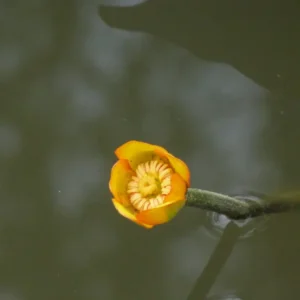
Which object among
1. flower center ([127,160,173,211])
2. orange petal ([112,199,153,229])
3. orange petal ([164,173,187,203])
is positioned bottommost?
orange petal ([112,199,153,229])

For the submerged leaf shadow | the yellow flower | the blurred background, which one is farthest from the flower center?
the submerged leaf shadow

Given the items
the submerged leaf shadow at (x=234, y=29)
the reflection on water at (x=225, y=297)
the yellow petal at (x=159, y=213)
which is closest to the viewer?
the yellow petal at (x=159, y=213)

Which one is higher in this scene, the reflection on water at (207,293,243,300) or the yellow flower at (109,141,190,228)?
the yellow flower at (109,141,190,228)

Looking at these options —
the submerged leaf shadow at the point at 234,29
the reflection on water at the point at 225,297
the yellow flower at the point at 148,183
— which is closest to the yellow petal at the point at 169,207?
the yellow flower at the point at 148,183

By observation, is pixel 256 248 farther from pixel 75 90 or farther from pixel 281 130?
pixel 75 90

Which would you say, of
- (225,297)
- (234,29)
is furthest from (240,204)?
(234,29)

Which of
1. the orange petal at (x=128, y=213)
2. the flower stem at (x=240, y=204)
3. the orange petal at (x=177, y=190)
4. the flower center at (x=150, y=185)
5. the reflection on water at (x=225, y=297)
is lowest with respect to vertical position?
the reflection on water at (x=225, y=297)

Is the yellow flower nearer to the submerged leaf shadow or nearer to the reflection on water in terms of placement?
the reflection on water

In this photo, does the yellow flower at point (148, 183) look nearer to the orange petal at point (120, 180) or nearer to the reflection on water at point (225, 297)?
the orange petal at point (120, 180)
